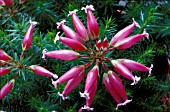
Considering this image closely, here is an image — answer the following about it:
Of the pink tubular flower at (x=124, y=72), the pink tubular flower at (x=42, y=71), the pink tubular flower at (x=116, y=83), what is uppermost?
the pink tubular flower at (x=42, y=71)

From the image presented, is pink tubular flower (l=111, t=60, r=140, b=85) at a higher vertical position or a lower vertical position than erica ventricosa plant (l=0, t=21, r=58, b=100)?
lower

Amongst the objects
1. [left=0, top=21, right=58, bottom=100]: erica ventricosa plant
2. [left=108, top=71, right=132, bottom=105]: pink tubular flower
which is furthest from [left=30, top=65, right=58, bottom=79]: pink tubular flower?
[left=108, top=71, right=132, bottom=105]: pink tubular flower

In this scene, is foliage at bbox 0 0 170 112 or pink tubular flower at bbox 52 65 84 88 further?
foliage at bbox 0 0 170 112

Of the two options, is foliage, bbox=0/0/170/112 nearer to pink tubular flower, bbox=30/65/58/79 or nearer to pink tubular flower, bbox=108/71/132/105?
pink tubular flower, bbox=30/65/58/79

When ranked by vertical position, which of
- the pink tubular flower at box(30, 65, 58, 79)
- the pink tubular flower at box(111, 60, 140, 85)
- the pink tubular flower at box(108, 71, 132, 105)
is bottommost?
the pink tubular flower at box(108, 71, 132, 105)

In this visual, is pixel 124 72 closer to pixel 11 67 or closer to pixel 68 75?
pixel 68 75

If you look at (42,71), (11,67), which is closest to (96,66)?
(42,71)

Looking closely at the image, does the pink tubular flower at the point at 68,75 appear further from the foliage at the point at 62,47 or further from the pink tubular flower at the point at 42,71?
the foliage at the point at 62,47

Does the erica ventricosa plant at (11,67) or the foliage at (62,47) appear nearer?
the erica ventricosa plant at (11,67)

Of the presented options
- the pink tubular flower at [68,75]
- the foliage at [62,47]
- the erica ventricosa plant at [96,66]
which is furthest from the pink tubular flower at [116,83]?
the foliage at [62,47]

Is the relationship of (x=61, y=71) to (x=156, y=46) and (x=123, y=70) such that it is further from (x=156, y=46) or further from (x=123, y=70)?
(x=156, y=46)

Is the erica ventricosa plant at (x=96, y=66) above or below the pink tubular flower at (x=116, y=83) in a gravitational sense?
above
